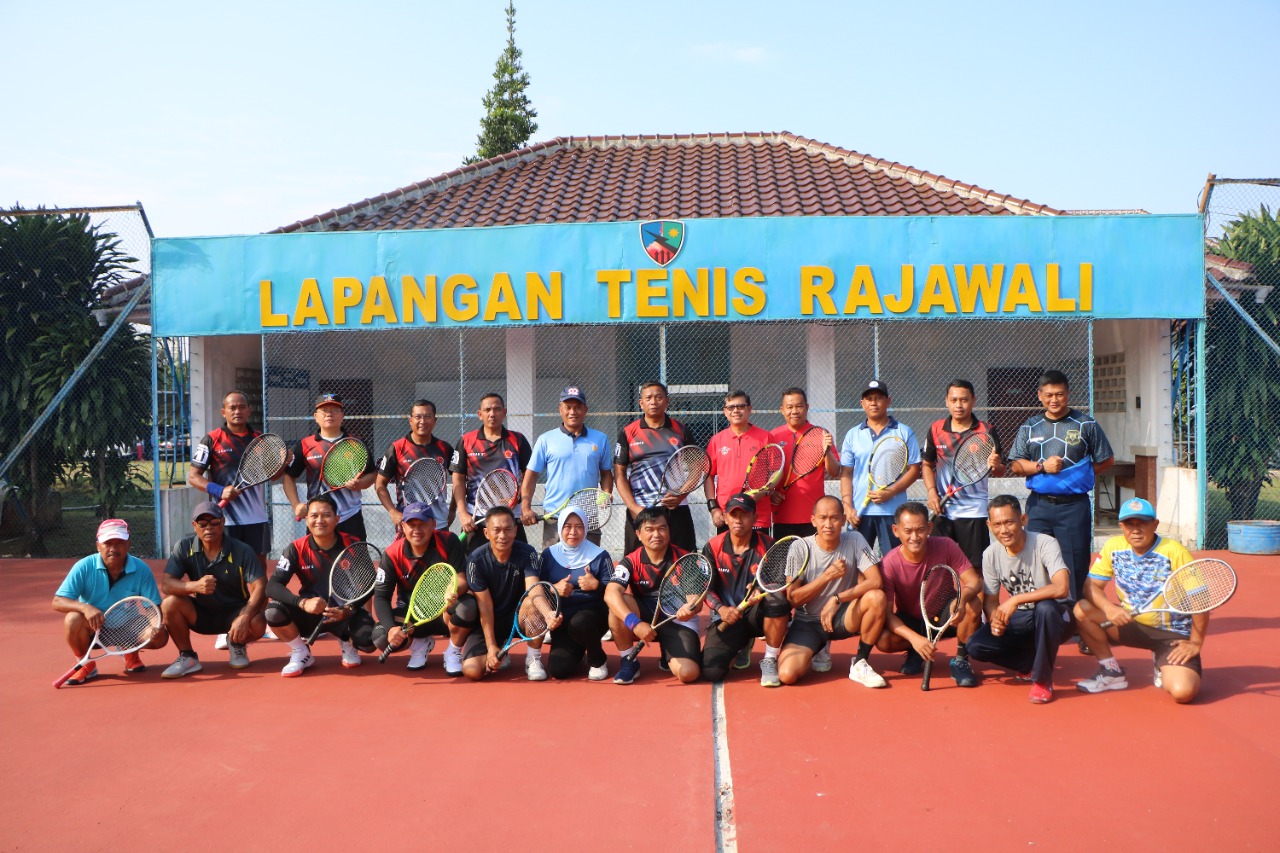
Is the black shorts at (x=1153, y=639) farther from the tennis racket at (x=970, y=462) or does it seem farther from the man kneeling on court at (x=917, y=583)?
the tennis racket at (x=970, y=462)

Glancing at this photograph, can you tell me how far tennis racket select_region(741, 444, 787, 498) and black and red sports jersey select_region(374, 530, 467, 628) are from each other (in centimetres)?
196

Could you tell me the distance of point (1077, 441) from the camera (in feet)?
21.3

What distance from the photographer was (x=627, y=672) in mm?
6035

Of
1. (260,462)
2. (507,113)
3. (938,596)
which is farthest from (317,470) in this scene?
(507,113)

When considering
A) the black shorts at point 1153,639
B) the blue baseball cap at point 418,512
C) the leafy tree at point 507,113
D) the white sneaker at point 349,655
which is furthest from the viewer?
the leafy tree at point 507,113

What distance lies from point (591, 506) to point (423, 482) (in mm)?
1249

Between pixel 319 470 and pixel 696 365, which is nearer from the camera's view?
pixel 319 470

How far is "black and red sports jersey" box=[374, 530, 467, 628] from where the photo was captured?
6.23 m

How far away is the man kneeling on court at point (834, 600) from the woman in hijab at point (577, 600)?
44.9 inches

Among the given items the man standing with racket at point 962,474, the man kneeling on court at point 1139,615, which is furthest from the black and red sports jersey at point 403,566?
the man kneeling on court at point 1139,615

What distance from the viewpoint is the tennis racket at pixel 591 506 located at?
663cm

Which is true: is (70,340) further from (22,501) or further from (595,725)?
(595,725)

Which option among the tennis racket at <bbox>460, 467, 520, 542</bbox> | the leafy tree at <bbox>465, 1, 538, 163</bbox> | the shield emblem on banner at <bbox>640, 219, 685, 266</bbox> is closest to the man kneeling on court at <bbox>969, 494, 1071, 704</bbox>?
the tennis racket at <bbox>460, 467, 520, 542</bbox>

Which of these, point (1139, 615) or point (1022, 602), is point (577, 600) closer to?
point (1022, 602)
